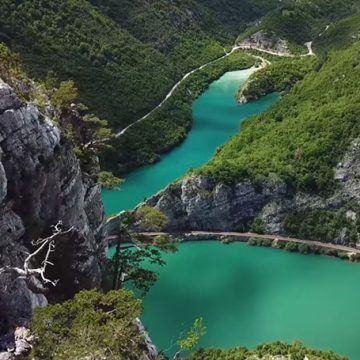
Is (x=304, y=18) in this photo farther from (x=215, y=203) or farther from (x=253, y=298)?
(x=253, y=298)

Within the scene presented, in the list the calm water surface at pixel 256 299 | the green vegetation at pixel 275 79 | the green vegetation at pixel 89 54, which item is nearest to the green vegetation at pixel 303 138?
the calm water surface at pixel 256 299

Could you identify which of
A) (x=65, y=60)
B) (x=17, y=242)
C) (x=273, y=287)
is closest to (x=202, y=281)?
(x=273, y=287)

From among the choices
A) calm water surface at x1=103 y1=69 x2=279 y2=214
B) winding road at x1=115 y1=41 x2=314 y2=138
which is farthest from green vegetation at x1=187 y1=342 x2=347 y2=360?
winding road at x1=115 y1=41 x2=314 y2=138

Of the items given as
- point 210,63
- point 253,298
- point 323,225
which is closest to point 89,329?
point 253,298

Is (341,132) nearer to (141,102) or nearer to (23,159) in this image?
(141,102)

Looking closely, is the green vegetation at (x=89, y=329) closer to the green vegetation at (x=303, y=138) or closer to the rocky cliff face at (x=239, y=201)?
the rocky cliff face at (x=239, y=201)

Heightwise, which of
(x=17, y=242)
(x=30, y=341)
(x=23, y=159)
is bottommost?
(x=30, y=341)
